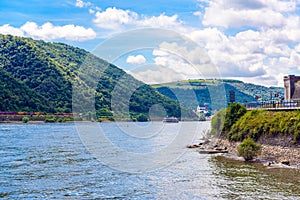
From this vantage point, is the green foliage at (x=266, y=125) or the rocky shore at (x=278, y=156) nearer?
the rocky shore at (x=278, y=156)

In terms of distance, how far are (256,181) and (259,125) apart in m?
23.0

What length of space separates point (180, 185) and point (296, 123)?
76.9ft

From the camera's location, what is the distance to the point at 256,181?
139 ft

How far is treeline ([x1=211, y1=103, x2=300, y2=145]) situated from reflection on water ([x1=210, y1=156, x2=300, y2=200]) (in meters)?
6.79

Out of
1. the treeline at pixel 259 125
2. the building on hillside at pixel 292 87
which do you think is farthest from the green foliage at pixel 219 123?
the building on hillside at pixel 292 87

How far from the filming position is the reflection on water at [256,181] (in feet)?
119

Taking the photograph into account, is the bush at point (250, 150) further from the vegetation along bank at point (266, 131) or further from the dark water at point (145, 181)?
the dark water at point (145, 181)

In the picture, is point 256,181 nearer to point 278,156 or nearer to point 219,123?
point 278,156

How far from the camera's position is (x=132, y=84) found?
458 feet

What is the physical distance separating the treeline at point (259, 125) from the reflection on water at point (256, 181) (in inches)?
267

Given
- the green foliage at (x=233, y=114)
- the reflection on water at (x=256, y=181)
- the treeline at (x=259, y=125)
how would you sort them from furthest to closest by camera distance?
the green foliage at (x=233, y=114)
the treeline at (x=259, y=125)
the reflection on water at (x=256, y=181)

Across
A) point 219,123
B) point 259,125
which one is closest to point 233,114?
point 219,123

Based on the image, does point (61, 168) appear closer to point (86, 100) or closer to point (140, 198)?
point (140, 198)

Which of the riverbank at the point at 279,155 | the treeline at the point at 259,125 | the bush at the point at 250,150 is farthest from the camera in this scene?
the bush at the point at 250,150
